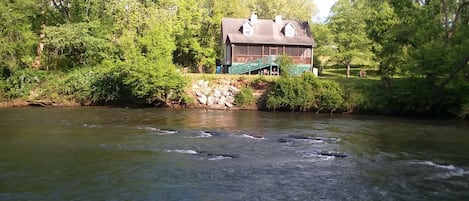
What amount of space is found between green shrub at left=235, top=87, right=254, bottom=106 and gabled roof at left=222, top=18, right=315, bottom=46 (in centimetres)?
1313

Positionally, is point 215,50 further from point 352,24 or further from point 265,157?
point 265,157

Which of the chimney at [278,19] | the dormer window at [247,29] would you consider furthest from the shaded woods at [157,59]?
the chimney at [278,19]

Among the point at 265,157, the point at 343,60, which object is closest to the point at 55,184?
the point at 265,157

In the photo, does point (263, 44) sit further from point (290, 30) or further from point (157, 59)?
point (157, 59)

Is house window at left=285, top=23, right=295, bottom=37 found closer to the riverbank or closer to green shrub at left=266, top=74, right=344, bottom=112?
the riverbank

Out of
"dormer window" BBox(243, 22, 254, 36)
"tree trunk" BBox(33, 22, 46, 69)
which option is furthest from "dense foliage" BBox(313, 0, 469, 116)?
"tree trunk" BBox(33, 22, 46, 69)

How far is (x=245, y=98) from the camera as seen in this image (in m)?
40.3

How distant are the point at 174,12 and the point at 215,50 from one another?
321 inches

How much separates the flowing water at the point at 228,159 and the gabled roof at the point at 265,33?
2266 centimetres

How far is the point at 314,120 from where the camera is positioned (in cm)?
3331

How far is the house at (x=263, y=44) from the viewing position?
5231 cm

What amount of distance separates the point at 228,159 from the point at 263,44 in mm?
35793

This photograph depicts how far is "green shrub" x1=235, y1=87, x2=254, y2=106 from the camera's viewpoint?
132ft

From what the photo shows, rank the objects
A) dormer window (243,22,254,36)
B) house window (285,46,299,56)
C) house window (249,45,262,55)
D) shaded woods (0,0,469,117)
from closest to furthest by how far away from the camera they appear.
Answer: shaded woods (0,0,469,117)
house window (249,45,262,55)
house window (285,46,299,56)
dormer window (243,22,254,36)
